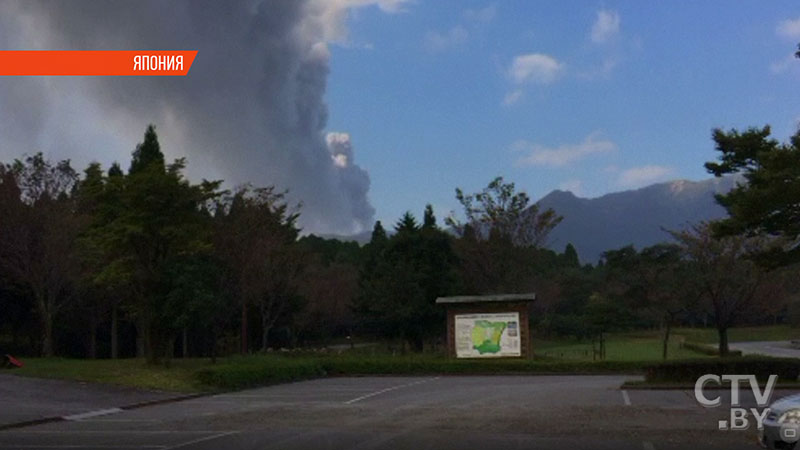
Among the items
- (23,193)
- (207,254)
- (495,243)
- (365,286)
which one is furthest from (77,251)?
(495,243)

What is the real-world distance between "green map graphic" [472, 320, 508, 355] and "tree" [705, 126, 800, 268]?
16.1m

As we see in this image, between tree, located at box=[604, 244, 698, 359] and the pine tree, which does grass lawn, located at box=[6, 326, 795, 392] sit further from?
the pine tree

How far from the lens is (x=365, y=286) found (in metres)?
52.4

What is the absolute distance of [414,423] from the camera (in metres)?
17.0

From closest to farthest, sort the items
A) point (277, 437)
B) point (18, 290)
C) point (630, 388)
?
point (277, 437), point (630, 388), point (18, 290)

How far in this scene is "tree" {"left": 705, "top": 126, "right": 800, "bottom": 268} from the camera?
19.4 m

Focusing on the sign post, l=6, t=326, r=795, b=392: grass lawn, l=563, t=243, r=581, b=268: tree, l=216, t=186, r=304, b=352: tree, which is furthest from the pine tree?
l=563, t=243, r=581, b=268: tree

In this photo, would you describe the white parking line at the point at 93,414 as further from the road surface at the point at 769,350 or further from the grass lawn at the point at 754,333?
the grass lawn at the point at 754,333

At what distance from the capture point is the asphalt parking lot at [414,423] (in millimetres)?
13609

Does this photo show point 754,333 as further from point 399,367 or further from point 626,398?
point 626,398

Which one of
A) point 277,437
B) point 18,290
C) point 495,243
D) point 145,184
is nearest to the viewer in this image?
point 277,437

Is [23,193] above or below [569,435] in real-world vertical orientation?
above

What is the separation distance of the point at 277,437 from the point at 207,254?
66.6 ft

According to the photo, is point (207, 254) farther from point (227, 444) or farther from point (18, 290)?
point (227, 444)
